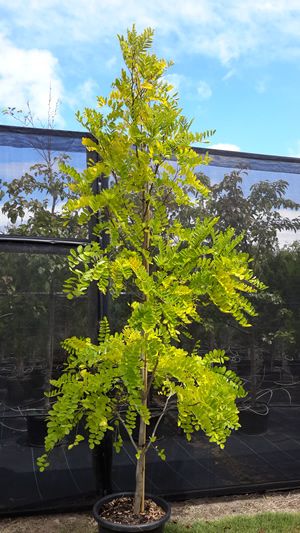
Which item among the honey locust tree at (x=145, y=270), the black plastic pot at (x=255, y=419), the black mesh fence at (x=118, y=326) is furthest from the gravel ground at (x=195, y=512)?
the honey locust tree at (x=145, y=270)

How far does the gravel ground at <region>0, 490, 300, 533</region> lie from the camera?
118 inches

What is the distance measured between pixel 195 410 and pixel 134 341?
1.47 ft

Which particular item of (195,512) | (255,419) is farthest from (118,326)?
(195,512)

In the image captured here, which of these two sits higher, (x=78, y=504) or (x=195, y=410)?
(x=195, y=410)

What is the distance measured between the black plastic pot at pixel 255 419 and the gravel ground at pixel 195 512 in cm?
45

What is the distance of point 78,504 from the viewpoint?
10.5 ft

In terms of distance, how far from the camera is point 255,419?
11.3 feet

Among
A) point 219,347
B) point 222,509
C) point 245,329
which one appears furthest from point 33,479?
point 245,329

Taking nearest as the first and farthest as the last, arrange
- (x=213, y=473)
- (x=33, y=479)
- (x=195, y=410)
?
(x=195, y=410) < (x=33, y=479) < (x=213, y=473)

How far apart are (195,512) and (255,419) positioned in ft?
2.32

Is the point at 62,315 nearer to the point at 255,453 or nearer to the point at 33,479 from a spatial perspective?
the point at 33,479

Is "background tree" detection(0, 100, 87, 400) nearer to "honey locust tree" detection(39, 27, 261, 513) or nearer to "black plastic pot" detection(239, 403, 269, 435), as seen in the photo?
"honey locust tree" detection(39, 27, 261, 513)

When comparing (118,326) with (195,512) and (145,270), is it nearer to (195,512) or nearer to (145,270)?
(145,270)

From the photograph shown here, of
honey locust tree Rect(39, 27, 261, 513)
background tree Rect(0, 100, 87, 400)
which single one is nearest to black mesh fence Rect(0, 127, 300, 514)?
background tree Rect(0, 100, 87, 400)
